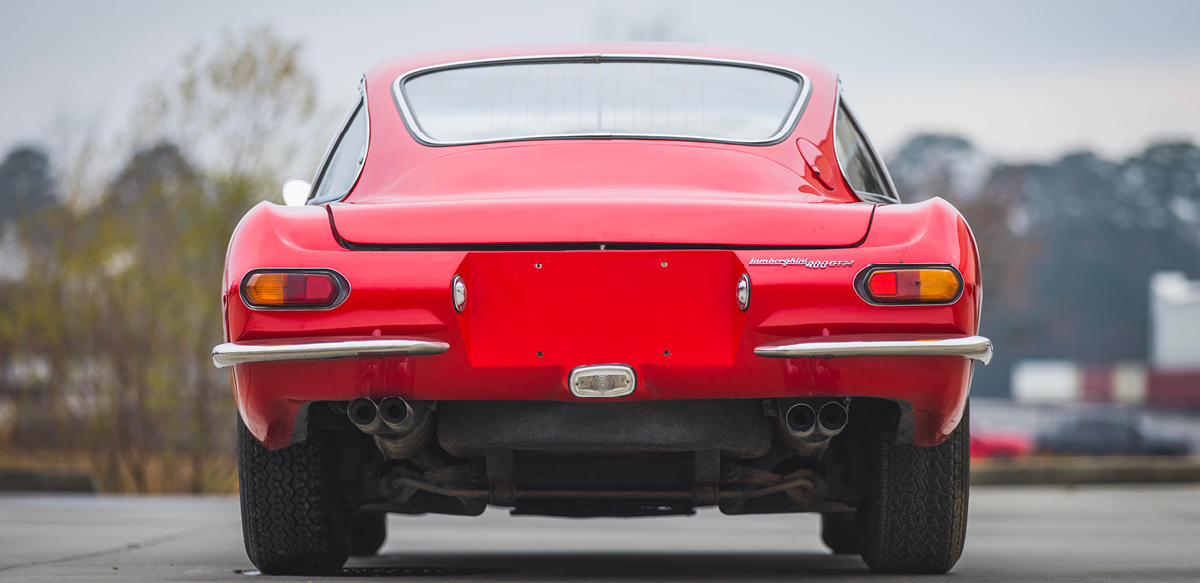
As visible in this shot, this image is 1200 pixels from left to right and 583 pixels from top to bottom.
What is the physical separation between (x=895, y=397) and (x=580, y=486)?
995 millimetres

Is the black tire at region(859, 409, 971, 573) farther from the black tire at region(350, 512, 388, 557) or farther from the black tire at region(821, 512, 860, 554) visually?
the black tire at region(350, 512, 388, 557)

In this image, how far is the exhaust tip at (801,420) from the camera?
3.04m

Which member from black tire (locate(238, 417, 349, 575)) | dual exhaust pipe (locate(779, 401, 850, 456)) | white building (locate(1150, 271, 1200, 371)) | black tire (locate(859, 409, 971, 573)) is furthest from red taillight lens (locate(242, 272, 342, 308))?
white building (locate(1150, 271, 1200, 371))

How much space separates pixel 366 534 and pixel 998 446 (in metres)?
22.8

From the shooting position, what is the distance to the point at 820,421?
10.0ft

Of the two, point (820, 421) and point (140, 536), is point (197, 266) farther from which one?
point (820, 421)

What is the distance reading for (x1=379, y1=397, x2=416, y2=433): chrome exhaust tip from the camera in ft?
9.78

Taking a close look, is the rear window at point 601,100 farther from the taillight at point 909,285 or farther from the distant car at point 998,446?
the distant car at point 998,446

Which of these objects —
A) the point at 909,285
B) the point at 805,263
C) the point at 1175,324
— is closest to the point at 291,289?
the point at 805,263

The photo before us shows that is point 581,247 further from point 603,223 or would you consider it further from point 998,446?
point 998,446

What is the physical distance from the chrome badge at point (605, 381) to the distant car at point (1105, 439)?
83.5 feet

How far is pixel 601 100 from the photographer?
12.9ft

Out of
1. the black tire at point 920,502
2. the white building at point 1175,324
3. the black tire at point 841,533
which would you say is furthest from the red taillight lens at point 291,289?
the white building at point 1175,324

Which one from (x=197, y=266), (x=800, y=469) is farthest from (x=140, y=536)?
(x=197, y=266)
